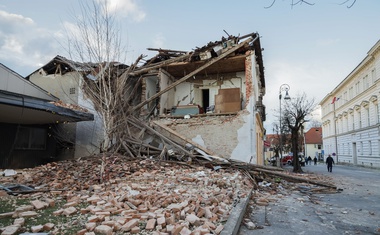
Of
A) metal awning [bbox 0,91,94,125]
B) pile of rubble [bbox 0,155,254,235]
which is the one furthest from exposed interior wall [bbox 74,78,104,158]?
pile of rubble [bbox 0,155,254,235]

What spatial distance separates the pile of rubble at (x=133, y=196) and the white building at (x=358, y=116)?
24550 millimetres

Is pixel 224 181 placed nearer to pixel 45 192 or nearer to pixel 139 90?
pixel 45 192

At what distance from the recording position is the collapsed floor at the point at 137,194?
12.0 ft

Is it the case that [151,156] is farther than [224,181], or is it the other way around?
[151,156]

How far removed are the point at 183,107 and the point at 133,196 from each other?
9419 mm

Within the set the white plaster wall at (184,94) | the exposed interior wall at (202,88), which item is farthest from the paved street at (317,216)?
Answer: the white plaster wall at (184,94)

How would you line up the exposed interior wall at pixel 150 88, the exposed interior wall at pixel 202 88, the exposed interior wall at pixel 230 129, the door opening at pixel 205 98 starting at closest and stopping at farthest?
1. the exposed interior wall at pixel 230 129
2. the exposed interior wall at pixel 150 88
3. the exposed interior wall at pixel 202 88
4. the door opening at pixel 205 98

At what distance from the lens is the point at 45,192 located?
5.77m

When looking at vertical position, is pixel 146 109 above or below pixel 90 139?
above

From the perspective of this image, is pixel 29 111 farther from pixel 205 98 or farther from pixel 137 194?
pixel 205 98

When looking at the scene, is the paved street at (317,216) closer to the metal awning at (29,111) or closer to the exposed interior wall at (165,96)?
the metal awning at (29,111)

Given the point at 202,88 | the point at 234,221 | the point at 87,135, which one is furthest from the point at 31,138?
the point at 234,221

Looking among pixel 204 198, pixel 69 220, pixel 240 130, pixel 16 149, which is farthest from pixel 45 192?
pixel 240 130

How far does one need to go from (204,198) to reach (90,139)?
29.6 ft
